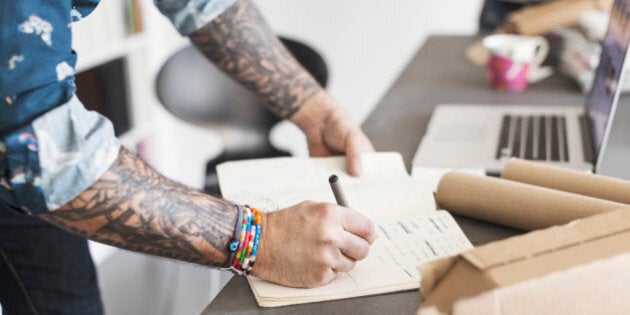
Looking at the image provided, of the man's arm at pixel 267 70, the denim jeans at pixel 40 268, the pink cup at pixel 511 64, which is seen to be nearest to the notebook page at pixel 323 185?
the man's arm at pixel 267 70

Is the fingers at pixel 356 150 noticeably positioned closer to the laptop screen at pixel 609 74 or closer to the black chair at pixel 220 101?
the laptop screen at pixel 609 74

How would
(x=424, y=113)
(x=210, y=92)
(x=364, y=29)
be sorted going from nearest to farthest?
(x=424, y=113), (x=210, y=92), (x=364, y=29)

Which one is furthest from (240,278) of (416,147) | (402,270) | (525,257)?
(416,147)

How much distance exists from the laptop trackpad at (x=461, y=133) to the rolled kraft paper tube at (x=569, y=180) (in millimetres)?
276

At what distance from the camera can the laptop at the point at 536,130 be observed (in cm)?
A: 112

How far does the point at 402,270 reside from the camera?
0.83 meters

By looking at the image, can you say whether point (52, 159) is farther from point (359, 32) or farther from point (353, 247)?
point (359, 32)

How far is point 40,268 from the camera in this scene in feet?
4.09

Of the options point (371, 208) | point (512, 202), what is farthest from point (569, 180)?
point (371, 208)

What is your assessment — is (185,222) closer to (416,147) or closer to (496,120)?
(416,147)

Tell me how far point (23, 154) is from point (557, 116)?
104 cm

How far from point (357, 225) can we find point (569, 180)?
31 cm

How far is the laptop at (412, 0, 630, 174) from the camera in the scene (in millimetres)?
1119

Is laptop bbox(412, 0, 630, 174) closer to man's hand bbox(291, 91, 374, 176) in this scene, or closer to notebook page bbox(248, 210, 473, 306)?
man's hand bbox(291, 91, 374, 176)
